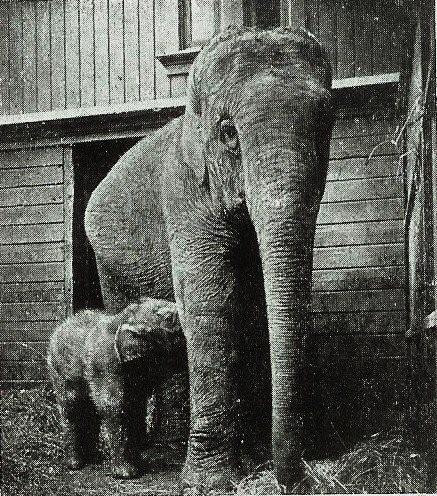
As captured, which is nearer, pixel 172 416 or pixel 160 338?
pixel 160 338

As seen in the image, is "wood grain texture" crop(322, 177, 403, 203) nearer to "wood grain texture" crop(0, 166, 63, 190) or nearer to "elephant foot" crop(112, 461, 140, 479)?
"wood grain texture" crop(0, 166, 63, 190)

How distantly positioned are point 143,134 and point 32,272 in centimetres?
94

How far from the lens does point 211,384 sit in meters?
3.23

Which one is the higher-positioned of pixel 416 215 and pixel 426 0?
pixel 426 0

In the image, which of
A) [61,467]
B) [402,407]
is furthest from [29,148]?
[402,407]

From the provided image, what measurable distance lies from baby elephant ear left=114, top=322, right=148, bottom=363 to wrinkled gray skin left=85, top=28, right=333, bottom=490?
15 centimetres

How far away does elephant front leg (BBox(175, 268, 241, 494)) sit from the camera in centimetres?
320

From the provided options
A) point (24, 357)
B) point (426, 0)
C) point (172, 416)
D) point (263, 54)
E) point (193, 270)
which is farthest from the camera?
point (24, 357)

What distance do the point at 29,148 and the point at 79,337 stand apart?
6.08ft

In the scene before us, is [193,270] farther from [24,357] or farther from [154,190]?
[24,357]

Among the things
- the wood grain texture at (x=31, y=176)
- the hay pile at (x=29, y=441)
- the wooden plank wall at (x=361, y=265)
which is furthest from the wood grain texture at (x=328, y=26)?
the hay pile at (x=29, y=441)

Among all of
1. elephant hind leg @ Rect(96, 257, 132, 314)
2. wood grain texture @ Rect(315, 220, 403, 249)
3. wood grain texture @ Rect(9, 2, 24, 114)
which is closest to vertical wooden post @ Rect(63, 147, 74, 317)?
wood grain texture @ Rect(9, 2, 24, 114)

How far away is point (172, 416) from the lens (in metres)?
4.45

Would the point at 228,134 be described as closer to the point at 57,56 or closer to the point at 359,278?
the point at 359,278
